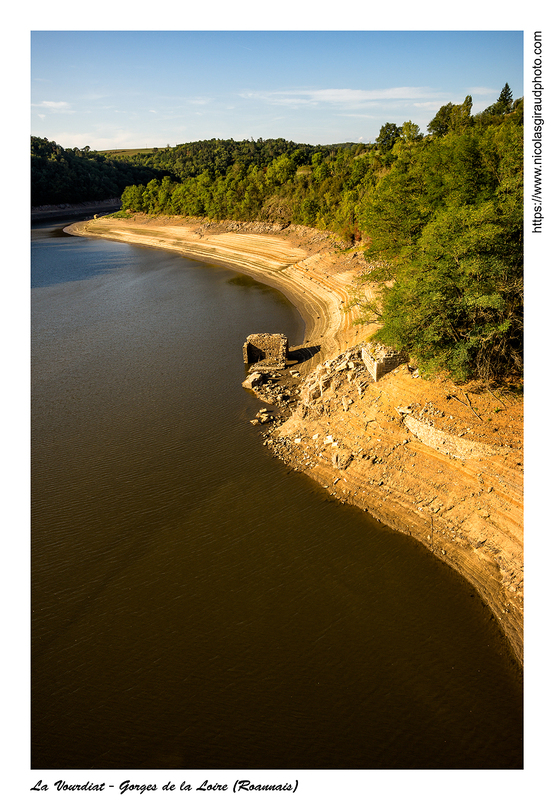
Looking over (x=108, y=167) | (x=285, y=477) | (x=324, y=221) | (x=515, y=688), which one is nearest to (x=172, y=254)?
(x=324, y=221)

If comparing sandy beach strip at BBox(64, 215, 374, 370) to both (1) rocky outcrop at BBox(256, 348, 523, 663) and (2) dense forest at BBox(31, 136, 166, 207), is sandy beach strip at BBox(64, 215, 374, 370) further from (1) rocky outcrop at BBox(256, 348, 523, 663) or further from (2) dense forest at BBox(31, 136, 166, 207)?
(2) dense forest at BBox(31, 136, 166, 207)

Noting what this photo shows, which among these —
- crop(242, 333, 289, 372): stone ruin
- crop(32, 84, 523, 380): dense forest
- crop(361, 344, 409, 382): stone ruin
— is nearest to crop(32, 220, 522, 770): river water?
crop(242, 333, 289, 372): stone ruin

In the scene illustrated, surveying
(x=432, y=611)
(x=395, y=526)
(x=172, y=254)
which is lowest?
(x=432, y=611)

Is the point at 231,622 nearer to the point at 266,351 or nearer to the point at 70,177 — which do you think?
the point at 266,351

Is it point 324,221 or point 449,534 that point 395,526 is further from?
point 324,221

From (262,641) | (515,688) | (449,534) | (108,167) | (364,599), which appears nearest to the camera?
(515,688)

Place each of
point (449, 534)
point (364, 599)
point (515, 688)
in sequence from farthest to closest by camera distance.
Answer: point (449, 534) < point (364, 599) < point (515, 688)
